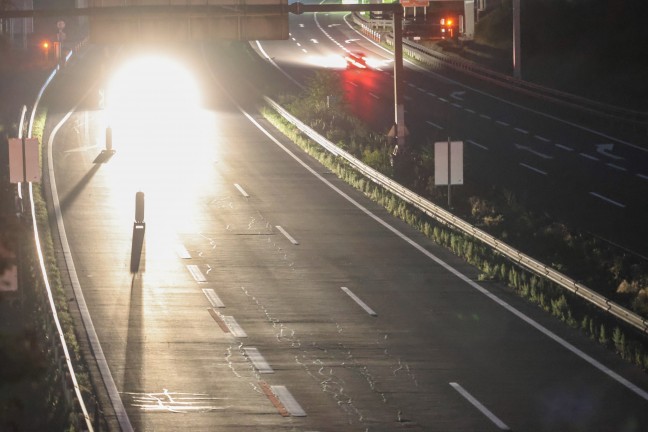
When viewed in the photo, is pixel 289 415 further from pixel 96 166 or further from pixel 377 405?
pixel 96 166

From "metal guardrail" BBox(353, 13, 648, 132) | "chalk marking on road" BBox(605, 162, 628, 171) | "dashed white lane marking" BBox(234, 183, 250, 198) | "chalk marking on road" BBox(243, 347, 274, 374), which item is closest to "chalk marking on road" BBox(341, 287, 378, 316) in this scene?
"chalk marking on road" BBox(243, 347, 274, 374)

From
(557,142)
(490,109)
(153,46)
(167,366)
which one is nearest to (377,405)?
(167,366)

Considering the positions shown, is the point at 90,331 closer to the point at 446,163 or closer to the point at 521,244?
the point at 521,244

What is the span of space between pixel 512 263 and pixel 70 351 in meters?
11.0

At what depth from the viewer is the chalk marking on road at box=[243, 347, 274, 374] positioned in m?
21.3

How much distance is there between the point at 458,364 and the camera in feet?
70.7

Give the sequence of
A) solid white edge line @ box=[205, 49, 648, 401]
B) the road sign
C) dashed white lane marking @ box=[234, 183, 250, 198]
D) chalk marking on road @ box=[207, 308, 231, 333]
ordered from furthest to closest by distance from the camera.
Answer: dashed white lane marking @ box=[234, 183, 250, 198] < the road sign < chalk marking on road @ box=[207, 308, 231, 333] < solid white edge line @ box=[205, 49, 648, 401]

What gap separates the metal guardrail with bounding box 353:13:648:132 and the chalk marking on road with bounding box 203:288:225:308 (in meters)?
27.4

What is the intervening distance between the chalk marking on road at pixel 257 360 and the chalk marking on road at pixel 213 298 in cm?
372

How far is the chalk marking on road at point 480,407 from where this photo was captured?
18.0m

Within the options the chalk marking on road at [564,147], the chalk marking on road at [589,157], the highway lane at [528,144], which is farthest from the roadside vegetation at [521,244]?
the chalk marking on road at [589,157]

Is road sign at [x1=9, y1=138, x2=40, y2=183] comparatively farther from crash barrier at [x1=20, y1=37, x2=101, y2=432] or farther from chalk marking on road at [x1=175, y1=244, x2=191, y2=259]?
crash barrier at [x1=20, y1=37, x2=101, y2=432]

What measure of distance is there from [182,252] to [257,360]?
1070 centimetres

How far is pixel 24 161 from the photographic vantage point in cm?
3375
